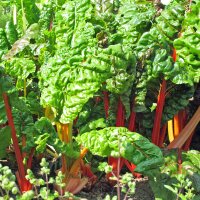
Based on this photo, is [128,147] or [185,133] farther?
[185,133]

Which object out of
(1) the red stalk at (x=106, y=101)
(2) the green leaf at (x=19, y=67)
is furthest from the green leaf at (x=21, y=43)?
(1) the red stalk at (x=106, y=101)

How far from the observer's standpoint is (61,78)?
1995 millimetres

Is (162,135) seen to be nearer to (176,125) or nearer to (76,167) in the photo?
(176,125)

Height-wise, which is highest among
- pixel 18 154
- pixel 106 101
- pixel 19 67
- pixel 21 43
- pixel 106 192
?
pixel 21 43

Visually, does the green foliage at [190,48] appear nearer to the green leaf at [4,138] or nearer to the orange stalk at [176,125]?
the orange stalk at [176,125]

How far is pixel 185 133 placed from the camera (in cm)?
234

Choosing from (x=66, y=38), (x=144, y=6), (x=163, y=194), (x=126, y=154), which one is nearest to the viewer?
(x=126, y=154)

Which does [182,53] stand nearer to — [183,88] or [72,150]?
[183,88]

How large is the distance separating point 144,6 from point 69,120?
2.63 feet

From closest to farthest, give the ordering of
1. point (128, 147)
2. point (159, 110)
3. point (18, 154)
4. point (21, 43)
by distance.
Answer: point (128, 147)
point (18, 154)
point (21, 43)
point (159, 110)

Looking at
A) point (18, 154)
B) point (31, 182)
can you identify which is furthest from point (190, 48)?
point (31, 182)

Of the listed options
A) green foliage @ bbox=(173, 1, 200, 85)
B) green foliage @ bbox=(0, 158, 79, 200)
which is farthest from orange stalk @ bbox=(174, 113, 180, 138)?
green foliage @ bbox=(0, 158, 79, 200)

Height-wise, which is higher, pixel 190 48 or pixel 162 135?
pixel 190 48

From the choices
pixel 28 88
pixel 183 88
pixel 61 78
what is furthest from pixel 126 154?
pixel 28 88
